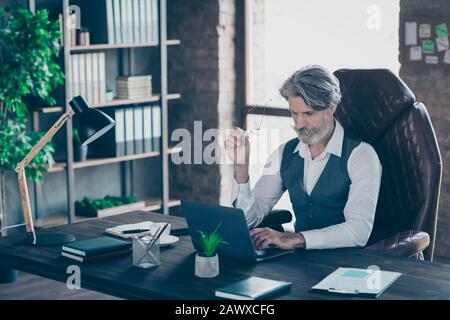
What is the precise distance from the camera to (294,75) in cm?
319

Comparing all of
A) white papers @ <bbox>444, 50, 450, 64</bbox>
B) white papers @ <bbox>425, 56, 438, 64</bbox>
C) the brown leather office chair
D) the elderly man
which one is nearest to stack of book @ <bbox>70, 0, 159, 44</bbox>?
white papers @ <bbox>425, 56, 438, 64</bbox>

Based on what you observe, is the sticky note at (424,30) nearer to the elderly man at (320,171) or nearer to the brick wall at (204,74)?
the brick wall at (204,74)

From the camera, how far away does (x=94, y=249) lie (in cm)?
282

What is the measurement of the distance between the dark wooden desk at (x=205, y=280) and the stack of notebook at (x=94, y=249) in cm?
3

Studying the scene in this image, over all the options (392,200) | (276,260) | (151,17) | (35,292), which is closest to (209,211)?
(276,260)

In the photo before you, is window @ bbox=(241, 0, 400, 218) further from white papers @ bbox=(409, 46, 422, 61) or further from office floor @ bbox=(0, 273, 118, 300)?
office floor @ bbox=(0, 273, 118, 300)

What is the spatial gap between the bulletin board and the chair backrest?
1420 millimetres

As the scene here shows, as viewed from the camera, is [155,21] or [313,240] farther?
[155,21]

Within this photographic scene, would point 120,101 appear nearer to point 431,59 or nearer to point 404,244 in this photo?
point 431,59

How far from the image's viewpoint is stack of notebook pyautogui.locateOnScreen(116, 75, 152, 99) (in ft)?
18.4

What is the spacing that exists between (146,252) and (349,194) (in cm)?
87

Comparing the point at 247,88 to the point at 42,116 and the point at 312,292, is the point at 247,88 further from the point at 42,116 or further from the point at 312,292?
the point at 312,292

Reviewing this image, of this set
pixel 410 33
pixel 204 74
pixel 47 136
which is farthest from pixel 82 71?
pixel 47 136
